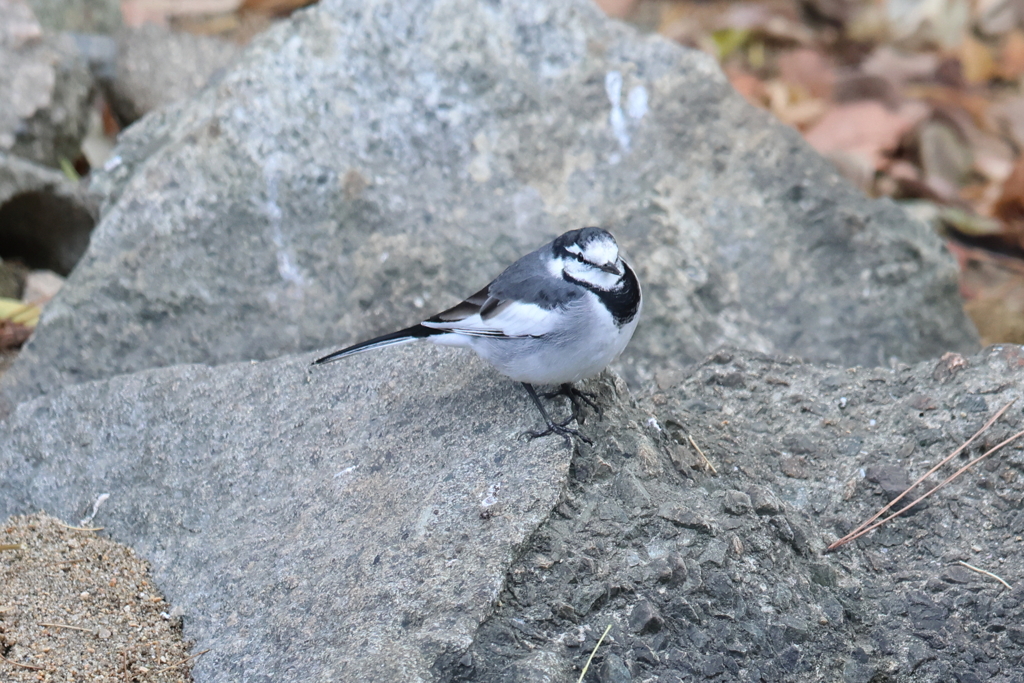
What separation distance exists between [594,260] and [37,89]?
13.8ft

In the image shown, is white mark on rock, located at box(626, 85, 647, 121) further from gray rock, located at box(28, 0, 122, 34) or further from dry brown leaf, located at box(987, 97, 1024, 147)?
gray rock, located at box(28, 0, 122, 34)

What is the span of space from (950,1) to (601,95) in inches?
A: 191

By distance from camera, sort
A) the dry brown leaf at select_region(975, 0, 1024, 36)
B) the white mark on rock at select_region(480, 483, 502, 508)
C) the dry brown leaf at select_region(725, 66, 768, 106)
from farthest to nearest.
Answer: the dry brown leaf at select_region(975, 0, 1024, 36)
the dry brown leaf at select_region(725, 66, 768, 106)
the white mark on rock at select_region(480, 483, 502, 508)

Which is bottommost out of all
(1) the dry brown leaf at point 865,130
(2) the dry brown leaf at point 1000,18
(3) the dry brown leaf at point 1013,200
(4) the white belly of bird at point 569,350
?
(3) the dry brown leaf at point 1013,200

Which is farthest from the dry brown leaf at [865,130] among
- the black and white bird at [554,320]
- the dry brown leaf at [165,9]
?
the dry brown leaf at [165,9]

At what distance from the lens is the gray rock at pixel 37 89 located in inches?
235

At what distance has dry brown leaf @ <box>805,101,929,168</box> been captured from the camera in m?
6.99

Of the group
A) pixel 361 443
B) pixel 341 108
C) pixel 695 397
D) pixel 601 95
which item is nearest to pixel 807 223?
pixel 601 95

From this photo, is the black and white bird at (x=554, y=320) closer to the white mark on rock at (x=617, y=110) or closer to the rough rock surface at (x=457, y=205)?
the rough rock surface at (x=457, y=205)

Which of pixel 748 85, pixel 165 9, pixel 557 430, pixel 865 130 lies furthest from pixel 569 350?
pixel 165 9

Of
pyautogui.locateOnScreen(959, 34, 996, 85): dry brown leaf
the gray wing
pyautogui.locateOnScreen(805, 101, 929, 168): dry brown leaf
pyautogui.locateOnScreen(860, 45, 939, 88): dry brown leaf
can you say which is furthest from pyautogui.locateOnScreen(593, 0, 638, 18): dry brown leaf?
the gray wing

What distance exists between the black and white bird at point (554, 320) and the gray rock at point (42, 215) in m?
2.67

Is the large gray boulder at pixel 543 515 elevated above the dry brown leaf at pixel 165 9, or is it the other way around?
the dry brown leaf at pixel 165 9

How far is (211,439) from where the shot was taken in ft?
11.6
